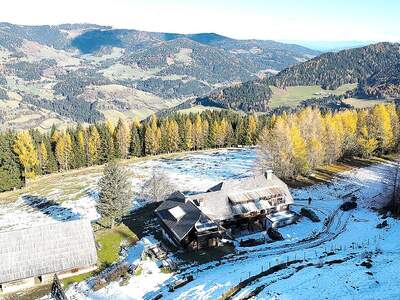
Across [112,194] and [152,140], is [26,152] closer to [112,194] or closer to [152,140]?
[152,140]

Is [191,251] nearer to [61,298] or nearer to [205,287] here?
[205,287]

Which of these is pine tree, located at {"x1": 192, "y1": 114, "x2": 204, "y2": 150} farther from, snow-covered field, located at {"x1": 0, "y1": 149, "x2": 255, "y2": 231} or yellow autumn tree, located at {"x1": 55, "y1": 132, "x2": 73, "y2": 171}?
yellow autumn tree, located at {"x1": 55, "y1": 132, "x2": 73, "y2": 171}

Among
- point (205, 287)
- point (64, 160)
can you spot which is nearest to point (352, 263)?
point (205, 287)

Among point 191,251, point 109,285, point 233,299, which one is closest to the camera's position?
point 233,299

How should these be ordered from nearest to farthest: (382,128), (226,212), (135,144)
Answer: (226,212) → (382,128) → (135,144)

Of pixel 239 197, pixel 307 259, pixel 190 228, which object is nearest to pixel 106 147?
pixel 239 197

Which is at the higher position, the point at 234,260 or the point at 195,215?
the point at 195,215
